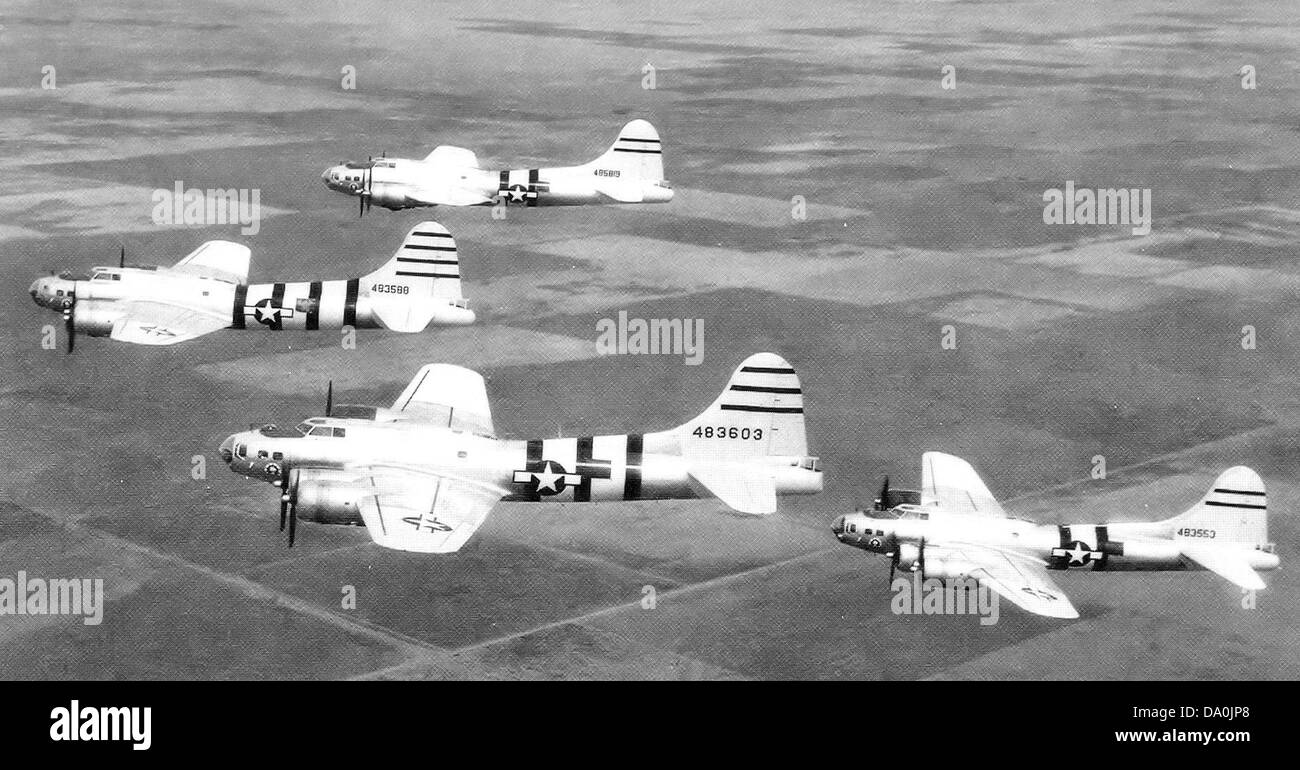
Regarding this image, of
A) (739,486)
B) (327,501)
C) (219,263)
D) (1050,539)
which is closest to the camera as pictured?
(327,501)

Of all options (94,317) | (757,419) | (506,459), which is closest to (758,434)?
(757,419)

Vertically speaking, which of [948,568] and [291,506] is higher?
[291,506]

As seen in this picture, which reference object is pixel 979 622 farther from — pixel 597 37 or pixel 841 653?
pixel 597 37

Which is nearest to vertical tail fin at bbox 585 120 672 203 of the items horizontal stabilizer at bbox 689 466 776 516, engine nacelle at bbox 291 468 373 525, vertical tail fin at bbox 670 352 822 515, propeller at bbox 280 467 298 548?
vertical tail fin at bbox 670 352 822 515

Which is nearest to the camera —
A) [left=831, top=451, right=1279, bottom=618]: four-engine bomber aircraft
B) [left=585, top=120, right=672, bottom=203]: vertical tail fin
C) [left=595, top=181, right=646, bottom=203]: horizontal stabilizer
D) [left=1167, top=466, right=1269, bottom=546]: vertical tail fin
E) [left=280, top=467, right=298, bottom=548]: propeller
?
[left=280, top=467, right=298, bottom=548]: propeller

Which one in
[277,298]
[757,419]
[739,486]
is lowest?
[739,486]

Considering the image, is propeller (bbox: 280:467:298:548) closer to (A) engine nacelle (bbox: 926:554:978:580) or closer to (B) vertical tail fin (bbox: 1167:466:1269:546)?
(A) engine nacelle (bbox: 926:554:978:580)

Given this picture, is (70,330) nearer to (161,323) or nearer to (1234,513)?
(161,323)
